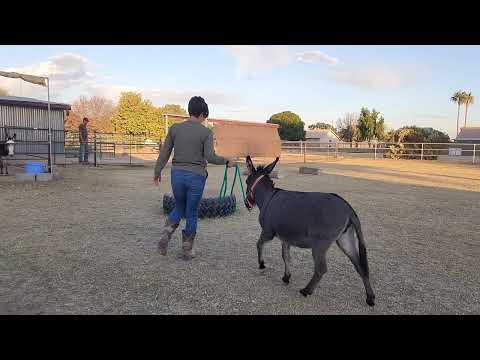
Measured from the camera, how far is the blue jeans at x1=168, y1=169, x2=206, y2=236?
444 centimetres

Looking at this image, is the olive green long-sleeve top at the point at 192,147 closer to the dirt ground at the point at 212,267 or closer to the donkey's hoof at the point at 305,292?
the dirt ground at the point at 212,267

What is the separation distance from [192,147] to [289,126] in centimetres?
6150

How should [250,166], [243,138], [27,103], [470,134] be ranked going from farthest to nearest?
[470,134], [243,138], [27,103], [250,166]

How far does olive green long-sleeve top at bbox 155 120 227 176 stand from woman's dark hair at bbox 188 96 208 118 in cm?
14

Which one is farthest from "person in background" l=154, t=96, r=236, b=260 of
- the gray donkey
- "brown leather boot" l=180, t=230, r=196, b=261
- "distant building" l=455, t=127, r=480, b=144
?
"distant building" l=455, t=127, r=480, b=144

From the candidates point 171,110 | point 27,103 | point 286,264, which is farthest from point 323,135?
point 286,264

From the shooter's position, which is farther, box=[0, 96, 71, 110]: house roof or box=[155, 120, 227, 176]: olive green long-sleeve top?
box=[0, 96, 71, 110]: house roof

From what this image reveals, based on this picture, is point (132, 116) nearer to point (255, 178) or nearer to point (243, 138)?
point (243, 138)

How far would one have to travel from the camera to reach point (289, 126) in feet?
211

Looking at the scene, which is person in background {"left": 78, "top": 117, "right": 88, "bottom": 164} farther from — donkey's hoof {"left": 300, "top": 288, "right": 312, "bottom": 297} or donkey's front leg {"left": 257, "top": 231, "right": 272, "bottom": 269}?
donkey's hoof {"left": 300, "top": 288, "right": 312, "bottom": 297}

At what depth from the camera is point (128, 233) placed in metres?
6.05
